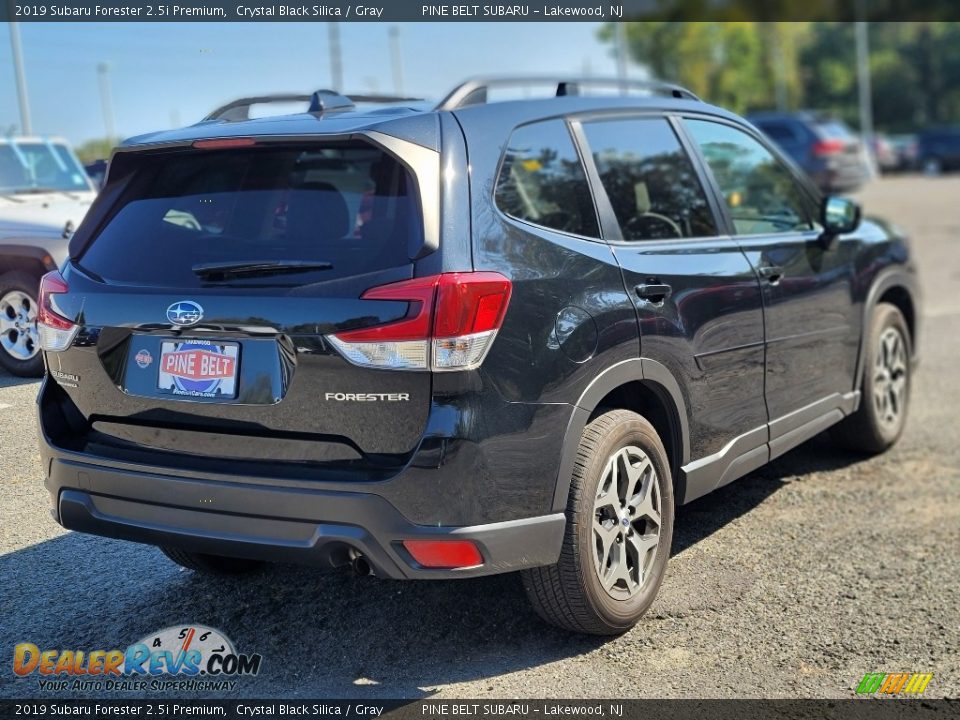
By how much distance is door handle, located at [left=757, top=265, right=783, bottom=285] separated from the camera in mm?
4754

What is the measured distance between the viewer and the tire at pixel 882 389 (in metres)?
5.84

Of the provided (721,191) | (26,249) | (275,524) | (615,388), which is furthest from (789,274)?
(26,249)

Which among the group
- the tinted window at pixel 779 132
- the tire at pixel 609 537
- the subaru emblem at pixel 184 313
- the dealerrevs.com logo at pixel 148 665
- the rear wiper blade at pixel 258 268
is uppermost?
the tinted window at pixel 779 132

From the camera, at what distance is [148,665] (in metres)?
3.77

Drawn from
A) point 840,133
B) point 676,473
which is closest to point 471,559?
point 676,473

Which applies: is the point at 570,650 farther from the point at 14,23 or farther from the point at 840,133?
the point at 840,133

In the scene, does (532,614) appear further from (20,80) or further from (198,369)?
(20,80)

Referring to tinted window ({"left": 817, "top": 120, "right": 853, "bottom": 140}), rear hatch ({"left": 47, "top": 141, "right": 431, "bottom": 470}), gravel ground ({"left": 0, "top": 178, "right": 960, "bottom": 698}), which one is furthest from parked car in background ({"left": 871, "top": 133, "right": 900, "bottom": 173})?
rear hatch ({"left": 47, "top": 141, "right": 431, "bottom": 470})

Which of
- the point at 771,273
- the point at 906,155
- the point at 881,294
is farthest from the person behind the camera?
the point at 906,155

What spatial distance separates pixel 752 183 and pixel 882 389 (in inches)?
54.3

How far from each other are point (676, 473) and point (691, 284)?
708 mm

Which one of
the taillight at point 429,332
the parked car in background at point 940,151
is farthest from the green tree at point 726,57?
the taillight at point 429,332

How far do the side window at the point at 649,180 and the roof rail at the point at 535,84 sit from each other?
0.14 m

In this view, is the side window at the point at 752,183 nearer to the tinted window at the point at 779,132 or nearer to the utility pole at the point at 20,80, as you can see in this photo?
the utility pole at the point at 20,80
